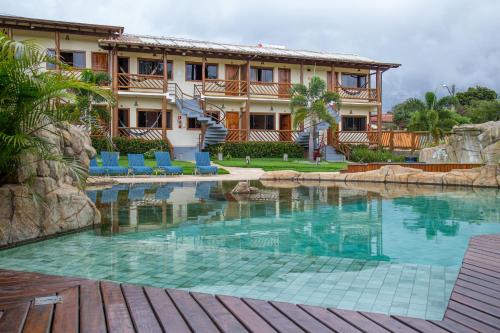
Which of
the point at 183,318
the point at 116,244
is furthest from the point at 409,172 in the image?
the point at 183,318

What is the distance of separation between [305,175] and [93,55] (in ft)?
50.7

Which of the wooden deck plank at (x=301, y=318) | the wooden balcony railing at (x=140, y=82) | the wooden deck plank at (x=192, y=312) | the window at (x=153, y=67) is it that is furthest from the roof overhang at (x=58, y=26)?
the wooden deck plank at (x=301, y=318)

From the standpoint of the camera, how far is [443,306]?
4.16m

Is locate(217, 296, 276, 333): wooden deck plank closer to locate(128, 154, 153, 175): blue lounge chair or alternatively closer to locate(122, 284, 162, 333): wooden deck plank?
locate(122, 284, 162, 333): wooden deck plank

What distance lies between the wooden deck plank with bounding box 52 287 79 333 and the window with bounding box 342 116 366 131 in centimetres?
2868

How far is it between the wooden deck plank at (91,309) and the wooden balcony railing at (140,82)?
23.1 metres

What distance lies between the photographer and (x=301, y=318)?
3.19 m

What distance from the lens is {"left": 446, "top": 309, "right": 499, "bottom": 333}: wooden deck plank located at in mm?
3025

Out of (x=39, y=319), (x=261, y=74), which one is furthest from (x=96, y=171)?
(x=261, y=74)

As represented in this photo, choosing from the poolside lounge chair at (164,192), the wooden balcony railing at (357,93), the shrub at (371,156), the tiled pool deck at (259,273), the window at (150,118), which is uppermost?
the wooden balcony railing at (357,93)

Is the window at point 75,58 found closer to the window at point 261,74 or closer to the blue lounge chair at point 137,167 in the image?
the window at point 261,74

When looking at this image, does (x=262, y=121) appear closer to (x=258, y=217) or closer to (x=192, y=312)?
(x=258, y=217)

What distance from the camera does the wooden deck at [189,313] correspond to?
3010 millimetres

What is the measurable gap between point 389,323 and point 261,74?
27782 mm
